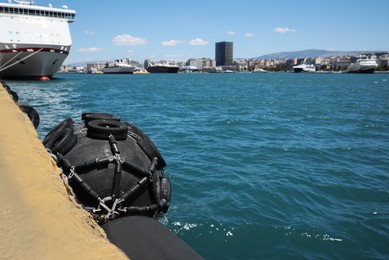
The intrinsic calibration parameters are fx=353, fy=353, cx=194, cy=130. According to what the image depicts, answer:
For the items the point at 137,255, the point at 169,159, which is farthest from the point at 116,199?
the point at 169,159

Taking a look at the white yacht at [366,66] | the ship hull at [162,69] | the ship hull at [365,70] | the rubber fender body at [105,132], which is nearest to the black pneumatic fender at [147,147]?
the rubber fender body at [105,132]

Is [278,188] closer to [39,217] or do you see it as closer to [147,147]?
[147,147]

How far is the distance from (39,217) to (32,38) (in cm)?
5180

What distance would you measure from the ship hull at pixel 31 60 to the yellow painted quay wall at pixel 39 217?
4778cm

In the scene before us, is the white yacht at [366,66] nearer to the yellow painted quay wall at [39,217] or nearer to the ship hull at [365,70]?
the ship hull at [365,70]

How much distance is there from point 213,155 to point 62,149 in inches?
303

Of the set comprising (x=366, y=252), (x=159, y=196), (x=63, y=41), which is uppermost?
(x=63, y=41)

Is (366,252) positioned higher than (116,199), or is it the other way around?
(116,199)

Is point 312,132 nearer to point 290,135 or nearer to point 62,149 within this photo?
point 290,135

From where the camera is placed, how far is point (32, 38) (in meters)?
47.8

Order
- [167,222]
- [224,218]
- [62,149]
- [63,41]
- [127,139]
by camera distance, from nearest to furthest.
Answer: [62,149] < [127,139] < [167,222] < [224,218] < [63,41]

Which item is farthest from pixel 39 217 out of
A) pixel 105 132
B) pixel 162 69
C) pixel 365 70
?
pixel 162 69

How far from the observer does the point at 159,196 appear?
4.52 m

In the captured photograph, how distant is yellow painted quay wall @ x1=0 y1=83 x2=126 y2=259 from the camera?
193 cm
